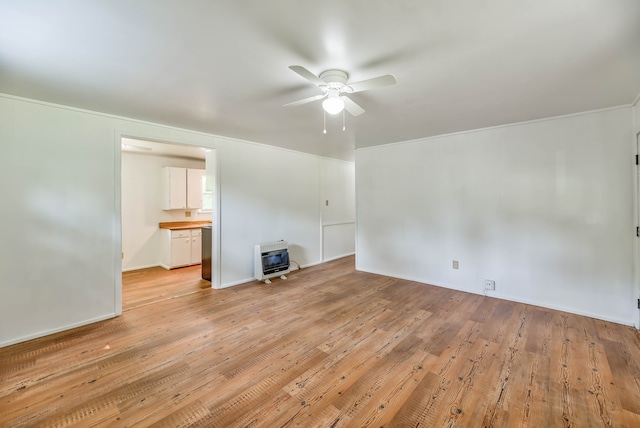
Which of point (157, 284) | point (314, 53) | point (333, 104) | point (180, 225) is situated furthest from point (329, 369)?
point (180, 225)

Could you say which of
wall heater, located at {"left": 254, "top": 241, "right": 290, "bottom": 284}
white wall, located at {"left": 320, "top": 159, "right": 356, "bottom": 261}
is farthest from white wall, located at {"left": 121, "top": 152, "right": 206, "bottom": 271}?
white wall, located at {"left": 320, "top": 159, "right": 356, "bottom": 261}

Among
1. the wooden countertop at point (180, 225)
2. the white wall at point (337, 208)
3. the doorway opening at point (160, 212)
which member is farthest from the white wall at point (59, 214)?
the white wall at point (337, 208)

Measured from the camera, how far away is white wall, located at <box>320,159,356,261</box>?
19.6ft

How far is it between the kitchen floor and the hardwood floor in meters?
0.26

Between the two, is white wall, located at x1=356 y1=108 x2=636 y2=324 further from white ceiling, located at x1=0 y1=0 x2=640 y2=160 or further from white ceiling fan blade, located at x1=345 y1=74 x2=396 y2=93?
white ceiling fan blade, located at x1=345 y1=74 x2=396 y2=93

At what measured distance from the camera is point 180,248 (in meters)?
5.31

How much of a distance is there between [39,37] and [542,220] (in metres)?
5.00

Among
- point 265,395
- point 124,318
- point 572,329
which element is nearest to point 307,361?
point 265,395

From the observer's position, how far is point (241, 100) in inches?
104

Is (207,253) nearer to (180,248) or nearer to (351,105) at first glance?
(180,248)

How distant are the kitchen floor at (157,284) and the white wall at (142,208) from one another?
0.99 ft

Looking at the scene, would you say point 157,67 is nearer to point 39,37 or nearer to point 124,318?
point 39,37

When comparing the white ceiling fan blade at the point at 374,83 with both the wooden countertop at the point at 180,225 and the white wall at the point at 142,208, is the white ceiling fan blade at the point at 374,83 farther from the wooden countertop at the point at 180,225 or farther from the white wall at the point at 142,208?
the white wall at the point at 142,208

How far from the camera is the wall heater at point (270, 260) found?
4.48 m
